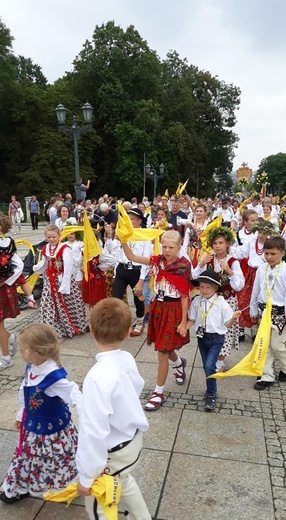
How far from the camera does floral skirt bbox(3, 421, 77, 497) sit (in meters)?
2.79

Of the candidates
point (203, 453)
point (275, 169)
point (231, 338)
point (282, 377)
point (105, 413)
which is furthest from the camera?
point (275, 169)

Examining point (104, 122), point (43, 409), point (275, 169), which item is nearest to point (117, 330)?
point (43, 409)

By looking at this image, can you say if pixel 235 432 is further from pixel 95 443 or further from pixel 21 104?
pixel 21 104

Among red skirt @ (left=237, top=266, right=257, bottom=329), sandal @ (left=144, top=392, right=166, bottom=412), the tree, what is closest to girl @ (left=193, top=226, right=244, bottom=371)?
sandal @ (left=144, top=392, right=166, bottom=412)

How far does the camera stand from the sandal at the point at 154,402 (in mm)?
4078

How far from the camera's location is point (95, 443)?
6.47 feet

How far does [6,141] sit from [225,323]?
35.9m

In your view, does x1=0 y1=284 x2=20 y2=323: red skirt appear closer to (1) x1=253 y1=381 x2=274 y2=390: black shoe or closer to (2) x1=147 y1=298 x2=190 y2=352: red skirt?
(2) x1=147 y1=298 x2=190 y2=352: red skirt

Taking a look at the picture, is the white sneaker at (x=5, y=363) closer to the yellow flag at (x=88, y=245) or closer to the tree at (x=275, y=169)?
the yellow flag at (x=88, y=245)

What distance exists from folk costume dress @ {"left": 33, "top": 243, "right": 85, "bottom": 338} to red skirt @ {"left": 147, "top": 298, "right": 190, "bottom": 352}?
218 centimetres

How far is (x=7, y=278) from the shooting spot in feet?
16.0

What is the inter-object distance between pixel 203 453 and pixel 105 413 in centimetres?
183

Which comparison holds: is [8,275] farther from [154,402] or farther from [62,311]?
[154,402]

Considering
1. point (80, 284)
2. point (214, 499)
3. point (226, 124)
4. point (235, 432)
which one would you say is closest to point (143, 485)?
point (214, 499)
